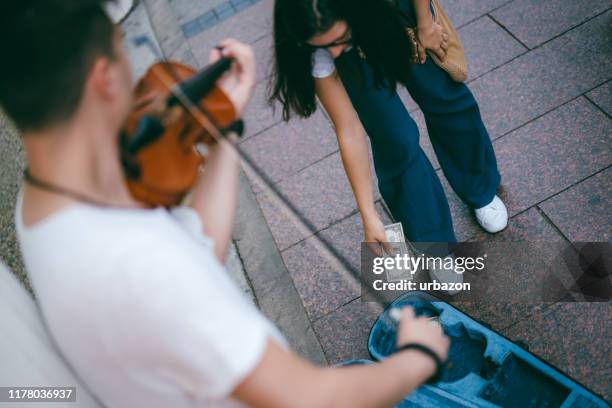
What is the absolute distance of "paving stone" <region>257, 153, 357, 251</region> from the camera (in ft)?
10.4

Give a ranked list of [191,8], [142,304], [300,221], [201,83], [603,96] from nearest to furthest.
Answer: [142,304] → [201,83] → [603,96] → [300,221] → [191,8]

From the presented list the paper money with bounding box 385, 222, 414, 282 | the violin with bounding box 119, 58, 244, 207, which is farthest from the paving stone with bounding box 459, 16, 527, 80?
the violin with bounding box 119, 58, 244, 207

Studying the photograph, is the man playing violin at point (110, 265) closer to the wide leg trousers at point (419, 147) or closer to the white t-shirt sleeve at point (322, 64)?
the white t-shirt sleeve at point (322, 64)

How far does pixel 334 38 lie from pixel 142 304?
4.16ft

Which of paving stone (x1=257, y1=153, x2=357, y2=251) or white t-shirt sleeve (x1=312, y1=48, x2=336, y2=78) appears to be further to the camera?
Result: paving stone (x1=257, y1=153, x2=357, y2=251)

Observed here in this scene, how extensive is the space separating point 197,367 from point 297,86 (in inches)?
53.0

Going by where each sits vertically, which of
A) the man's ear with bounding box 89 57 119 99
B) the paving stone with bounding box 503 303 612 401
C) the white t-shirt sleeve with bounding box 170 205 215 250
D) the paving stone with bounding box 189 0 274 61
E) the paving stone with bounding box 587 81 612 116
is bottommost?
the paving stone with bounding box 503 303 612 401

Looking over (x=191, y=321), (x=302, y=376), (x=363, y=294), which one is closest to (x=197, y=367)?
(x=191, y=321)

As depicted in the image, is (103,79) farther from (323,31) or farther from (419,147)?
(419,147)

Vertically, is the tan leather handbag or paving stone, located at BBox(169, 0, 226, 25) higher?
the tan leather handbag

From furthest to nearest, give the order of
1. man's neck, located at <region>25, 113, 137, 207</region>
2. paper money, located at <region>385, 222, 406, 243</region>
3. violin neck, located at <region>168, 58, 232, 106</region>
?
1. paper money, located at <region>385, 222, 406, 243</region>
2. violin neck, located at <region>168, 58, 232, 106</region>
3. man's neck, located at <region>25, 113, 137, 207</region>

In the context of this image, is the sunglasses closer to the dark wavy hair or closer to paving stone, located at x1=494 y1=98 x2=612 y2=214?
the dark wavy hair

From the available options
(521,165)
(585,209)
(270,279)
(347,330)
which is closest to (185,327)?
(347,330)

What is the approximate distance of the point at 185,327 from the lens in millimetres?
907
